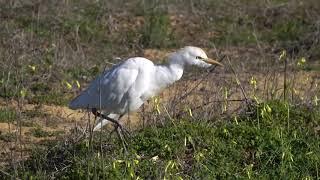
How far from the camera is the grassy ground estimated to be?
6.11 meters

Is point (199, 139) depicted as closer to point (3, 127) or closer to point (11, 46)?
point (3, 127)

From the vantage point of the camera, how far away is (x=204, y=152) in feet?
20.2

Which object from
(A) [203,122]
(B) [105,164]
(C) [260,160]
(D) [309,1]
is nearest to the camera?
(B) [105,164]

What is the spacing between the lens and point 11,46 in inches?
375

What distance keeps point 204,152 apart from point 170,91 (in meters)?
2.71

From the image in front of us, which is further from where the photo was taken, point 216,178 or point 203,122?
point 203,122

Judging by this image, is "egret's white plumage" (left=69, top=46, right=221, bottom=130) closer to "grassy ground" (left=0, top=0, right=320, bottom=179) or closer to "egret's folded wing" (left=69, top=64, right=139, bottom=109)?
"egret's folded wing" (left=69, top=64, right=139, bottom=109)

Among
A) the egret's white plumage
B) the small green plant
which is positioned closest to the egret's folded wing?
the egret's white plumage

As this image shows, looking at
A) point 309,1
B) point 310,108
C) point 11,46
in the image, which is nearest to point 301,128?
point 310,108

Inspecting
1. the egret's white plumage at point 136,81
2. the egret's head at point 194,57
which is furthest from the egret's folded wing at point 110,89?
the egret's head at point 194,57

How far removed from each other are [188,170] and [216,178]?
0.21m

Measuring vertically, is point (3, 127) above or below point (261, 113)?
below

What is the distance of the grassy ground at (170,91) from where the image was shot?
6113mm

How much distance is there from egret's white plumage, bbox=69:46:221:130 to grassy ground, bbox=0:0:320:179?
25 cm
